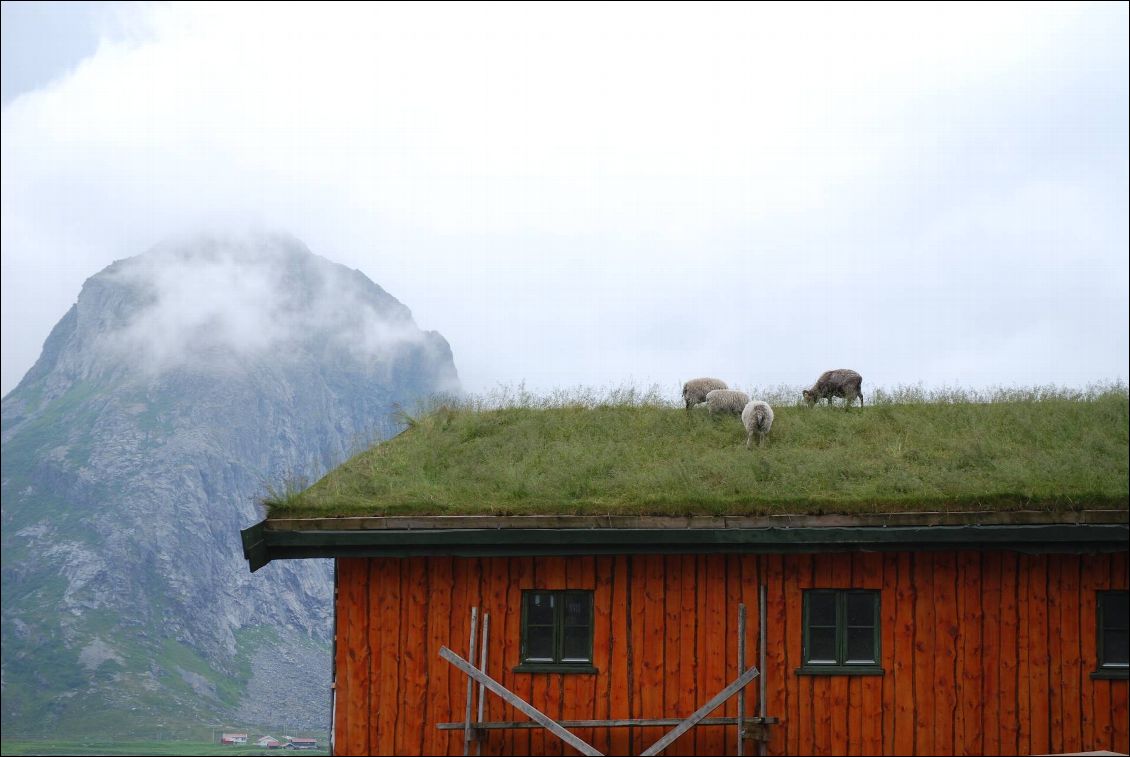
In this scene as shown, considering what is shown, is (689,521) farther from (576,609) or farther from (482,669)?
(482,669)

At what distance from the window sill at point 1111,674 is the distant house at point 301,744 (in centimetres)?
14975

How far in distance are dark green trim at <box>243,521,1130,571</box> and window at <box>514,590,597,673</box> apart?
2.54 feet

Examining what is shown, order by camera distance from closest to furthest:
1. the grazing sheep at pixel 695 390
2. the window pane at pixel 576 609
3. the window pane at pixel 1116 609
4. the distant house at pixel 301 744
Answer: the window pane at pixel 1116 609 → the window pane at pixel 576 609 → the grazing sheep at pixel 695 390 → the distant house at pixel 301 744

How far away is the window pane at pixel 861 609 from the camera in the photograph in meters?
14.8

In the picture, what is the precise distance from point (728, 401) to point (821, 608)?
532cm

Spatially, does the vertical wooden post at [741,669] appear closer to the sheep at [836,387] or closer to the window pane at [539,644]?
the window pane at [539,644]

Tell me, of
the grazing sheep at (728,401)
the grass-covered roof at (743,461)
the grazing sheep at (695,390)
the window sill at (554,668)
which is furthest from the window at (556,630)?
the grazing sheep at (695,390)

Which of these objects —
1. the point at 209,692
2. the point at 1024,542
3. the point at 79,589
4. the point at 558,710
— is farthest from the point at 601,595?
the point at 79,589

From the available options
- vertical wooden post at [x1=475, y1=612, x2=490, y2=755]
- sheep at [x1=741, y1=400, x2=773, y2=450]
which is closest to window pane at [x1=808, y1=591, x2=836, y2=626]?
sheep at [x1=741, y1=400, x2=773, y2=450]

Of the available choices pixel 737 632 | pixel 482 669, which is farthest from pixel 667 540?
pixel 482 669

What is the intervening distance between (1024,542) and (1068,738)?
8.45ft

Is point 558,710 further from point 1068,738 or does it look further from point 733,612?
point 1068,738

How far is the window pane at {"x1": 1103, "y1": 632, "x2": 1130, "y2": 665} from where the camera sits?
1448 centimetres

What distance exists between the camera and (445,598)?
15352 millimetres
